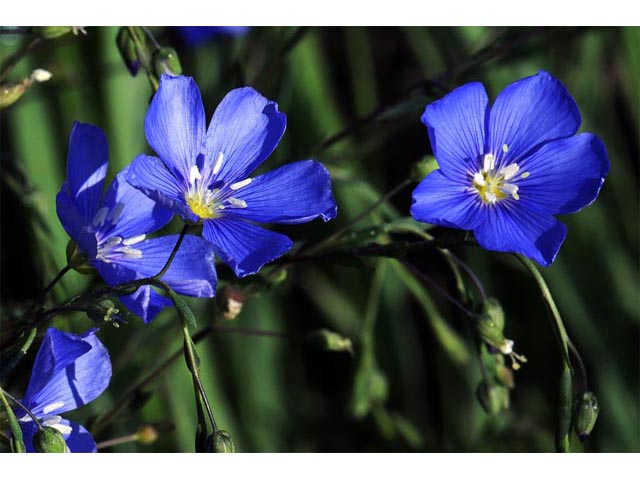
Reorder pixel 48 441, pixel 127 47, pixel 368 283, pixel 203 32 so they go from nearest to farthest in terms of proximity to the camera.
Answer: pixel 48 441, pixel 127 47, pixel 203 32, pixel 368 283

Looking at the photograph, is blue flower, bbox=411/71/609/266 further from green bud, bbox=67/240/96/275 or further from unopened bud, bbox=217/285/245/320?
green bud, bbox=67/240/96/275

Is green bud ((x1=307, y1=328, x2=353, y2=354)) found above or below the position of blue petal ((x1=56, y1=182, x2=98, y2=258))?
below

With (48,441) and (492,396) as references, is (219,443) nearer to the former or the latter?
(48,441)

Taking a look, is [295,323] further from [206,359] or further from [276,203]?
[276,203]

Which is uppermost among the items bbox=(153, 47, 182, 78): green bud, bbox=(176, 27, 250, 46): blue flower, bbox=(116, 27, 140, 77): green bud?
bbox=(176, 27, 250, 46): blue flower

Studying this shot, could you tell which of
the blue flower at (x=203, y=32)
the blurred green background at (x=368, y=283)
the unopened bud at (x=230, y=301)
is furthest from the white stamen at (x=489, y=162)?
the blue flower at (x=203, y=32)

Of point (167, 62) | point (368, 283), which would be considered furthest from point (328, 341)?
point (368, 283)

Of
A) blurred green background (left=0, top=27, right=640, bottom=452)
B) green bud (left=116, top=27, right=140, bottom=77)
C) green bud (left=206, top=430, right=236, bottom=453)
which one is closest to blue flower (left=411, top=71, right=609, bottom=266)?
green bud (left=206, top=430, right=236, bottom=453)
